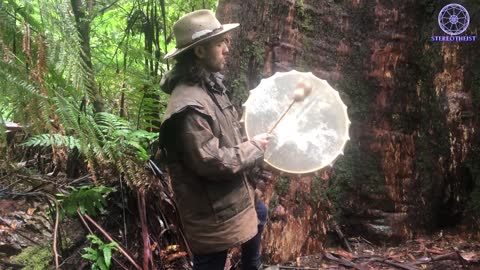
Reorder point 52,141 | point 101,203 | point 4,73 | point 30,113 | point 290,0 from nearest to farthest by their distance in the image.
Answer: point 4,73 → point 30,113 → point 52,141 → point 101,203 → point 290,0

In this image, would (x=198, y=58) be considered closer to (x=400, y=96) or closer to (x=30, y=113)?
(x=30, y=113)

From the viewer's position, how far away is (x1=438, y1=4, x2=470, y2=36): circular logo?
12.5 feet

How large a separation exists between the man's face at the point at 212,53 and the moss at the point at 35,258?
73.0 inches

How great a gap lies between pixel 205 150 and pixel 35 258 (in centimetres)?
177

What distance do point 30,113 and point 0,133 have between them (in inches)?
6.5

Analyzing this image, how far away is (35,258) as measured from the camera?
331 centimetres

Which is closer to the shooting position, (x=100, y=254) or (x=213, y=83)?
(x=213, y=83)

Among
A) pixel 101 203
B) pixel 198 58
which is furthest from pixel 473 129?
pixel 101 203

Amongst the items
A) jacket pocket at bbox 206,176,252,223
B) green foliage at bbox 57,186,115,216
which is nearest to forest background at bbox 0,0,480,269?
green foliage at bbox 57,186,115,216

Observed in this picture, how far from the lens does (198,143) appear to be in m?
2.35
